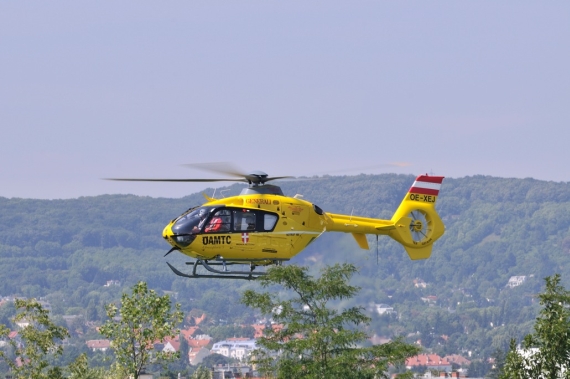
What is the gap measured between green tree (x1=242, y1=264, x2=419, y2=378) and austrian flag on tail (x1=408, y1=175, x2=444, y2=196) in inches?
164

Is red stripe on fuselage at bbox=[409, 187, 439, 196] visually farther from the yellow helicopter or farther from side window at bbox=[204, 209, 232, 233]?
side window at bbox=[204, 209, 232, 233]

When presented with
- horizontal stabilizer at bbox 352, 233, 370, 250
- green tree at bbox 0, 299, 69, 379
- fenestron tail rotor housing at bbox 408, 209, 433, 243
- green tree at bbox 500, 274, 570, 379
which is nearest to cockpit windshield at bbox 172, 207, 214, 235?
green tree at bbox 0, 299, 69, 379

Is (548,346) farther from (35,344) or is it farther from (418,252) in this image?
(35,344)

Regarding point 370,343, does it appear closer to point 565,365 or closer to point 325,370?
point 325,370

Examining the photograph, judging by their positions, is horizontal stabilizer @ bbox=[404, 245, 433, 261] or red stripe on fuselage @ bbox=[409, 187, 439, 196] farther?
red stripe on fuselage @ bbox=[409, 187, 439, 196]

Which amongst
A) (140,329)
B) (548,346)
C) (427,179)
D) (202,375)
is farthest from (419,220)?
(202,375)

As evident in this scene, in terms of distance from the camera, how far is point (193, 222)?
45125mm

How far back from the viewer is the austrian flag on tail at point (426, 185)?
168ft

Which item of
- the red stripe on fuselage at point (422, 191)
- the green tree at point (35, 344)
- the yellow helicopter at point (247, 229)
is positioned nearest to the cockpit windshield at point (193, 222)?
the yellow helicopter at point (247, 229)

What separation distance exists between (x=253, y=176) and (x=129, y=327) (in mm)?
6116

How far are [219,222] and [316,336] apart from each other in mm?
4277

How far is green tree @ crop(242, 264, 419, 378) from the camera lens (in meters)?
44.9

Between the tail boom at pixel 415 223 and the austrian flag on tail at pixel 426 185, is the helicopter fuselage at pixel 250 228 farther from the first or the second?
the austrian flag on tail at pixel 426 185

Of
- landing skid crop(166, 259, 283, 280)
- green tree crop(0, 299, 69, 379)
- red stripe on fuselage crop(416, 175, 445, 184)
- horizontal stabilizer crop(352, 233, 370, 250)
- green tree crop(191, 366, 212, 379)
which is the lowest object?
green tree crop(191, 366, 212, 379)
